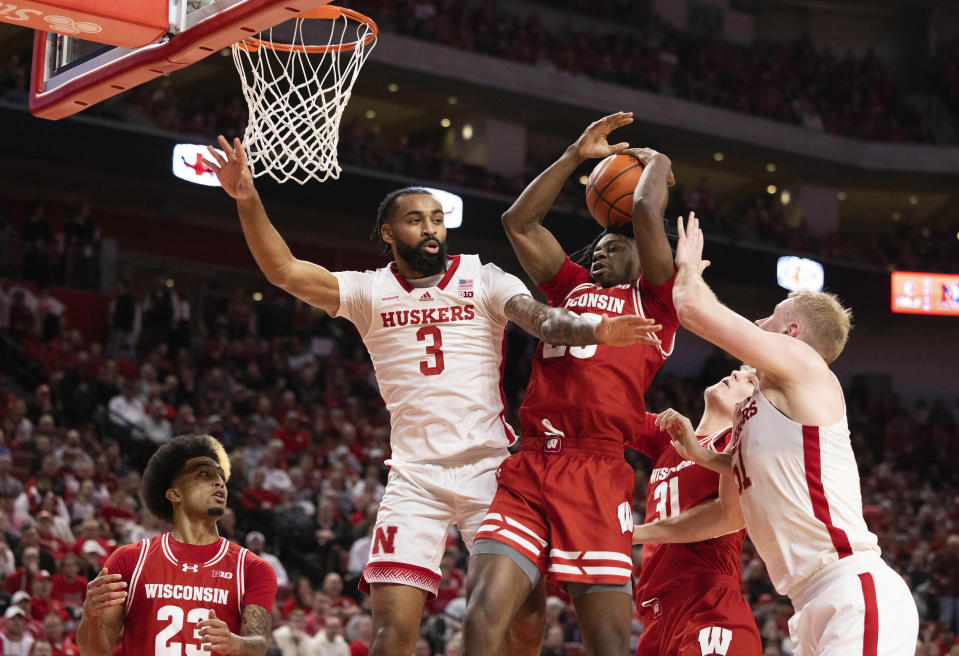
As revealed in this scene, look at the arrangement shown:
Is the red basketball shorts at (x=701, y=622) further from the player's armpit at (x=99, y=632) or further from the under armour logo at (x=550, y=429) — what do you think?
the player's armpit at (x=99, y=632)

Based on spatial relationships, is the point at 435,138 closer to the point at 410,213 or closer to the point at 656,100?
the point at 656,100

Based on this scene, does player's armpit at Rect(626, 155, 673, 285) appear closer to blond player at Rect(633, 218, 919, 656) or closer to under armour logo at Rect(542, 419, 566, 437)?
blond player at Rect(633, 218, 919, 656)

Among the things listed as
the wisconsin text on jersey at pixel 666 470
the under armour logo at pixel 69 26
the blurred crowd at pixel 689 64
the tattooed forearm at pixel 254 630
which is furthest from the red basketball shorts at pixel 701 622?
the blurred crowd at pixel 689 64

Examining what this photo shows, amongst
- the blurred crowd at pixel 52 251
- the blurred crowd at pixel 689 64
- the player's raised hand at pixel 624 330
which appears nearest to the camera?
the player's raised hand at pixel 624 330

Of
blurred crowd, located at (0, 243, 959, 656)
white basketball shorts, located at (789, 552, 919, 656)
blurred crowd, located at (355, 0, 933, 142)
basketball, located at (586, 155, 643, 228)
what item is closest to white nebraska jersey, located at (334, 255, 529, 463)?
basketball, located at (586, 155, 643, 228)

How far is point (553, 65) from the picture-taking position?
2411cm

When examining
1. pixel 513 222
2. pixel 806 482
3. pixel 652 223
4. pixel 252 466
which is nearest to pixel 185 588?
pixel 513 222

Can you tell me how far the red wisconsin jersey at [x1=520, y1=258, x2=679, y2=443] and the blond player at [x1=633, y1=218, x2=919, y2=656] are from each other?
0.43 m

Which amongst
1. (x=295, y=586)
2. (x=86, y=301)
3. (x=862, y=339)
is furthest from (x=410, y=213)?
(x=862, y=339)

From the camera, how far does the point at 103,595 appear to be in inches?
185

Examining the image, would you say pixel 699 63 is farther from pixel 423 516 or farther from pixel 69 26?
pixel 423 516

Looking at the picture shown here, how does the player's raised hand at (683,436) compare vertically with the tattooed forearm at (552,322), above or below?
below

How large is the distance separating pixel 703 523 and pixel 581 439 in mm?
816

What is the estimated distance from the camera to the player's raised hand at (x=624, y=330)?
4.35 meters
